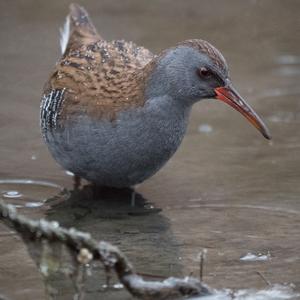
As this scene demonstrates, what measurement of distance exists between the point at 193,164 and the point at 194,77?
1.01m

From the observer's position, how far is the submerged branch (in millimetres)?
4184

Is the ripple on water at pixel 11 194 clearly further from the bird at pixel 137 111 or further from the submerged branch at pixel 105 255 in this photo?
the submerged branch at pixel 105 255

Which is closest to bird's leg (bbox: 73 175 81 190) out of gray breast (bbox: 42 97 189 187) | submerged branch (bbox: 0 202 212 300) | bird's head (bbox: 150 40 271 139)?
gray breast (bbox: 42 97 189 187)

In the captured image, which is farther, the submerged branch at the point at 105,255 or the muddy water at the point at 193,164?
the muddy water at the point at 193,164

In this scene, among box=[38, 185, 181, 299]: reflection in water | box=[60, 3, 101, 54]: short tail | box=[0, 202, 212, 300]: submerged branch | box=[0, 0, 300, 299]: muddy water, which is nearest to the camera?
box=[0, 202, 212, 300]: submerged branch

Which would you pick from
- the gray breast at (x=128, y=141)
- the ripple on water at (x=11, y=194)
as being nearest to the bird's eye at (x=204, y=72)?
the gray breast at (x=128, y=141)

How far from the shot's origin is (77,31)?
7.34m

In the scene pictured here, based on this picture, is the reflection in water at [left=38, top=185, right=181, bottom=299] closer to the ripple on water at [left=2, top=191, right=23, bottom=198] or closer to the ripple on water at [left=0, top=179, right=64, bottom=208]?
the ripple on water at [left=0, top=179, right=64, bottom=208]

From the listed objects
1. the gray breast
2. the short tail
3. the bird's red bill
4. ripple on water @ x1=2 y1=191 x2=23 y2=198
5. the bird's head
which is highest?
the short tail

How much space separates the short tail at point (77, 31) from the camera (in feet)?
23.6

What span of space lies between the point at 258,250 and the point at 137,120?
1102 mm

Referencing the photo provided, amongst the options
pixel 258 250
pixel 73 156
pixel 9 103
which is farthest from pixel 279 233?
pixel 9 103

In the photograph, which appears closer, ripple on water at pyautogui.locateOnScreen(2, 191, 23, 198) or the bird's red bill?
the bird's red bill

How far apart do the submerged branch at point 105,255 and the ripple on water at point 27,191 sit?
5.33ft
